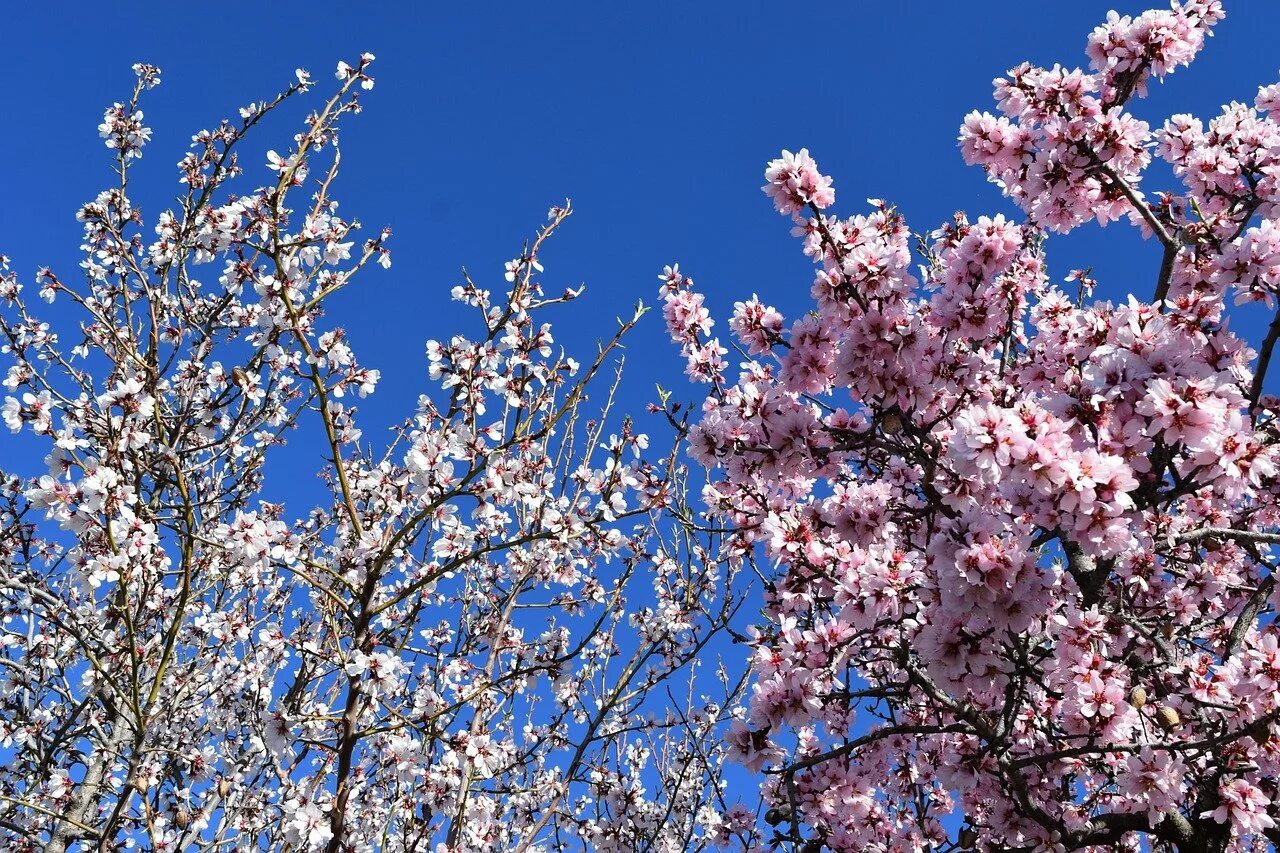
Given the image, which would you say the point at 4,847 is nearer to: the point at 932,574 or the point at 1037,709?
the point at 932,574

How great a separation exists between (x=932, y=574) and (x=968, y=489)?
53 cm

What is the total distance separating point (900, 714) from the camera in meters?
6.41

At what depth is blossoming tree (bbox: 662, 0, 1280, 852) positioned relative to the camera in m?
3.58

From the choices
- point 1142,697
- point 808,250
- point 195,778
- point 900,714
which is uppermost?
point 808,250

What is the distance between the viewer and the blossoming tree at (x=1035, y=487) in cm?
358

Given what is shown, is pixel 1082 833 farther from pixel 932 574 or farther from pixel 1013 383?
pixel 1013 383

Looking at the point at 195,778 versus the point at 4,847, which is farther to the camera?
the point at 195,778

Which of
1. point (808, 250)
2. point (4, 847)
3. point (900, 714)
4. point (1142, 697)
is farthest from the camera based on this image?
point (900, 714)

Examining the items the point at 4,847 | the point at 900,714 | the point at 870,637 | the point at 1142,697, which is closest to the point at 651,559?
the point at 900,714

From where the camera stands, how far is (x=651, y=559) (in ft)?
26.8

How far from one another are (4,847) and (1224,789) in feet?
26.1

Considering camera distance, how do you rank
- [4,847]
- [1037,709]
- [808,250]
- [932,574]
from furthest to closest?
[4,847], [1037,709], [808,250], [932,574]

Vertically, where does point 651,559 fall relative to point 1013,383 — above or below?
above

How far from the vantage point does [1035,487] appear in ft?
11.3
